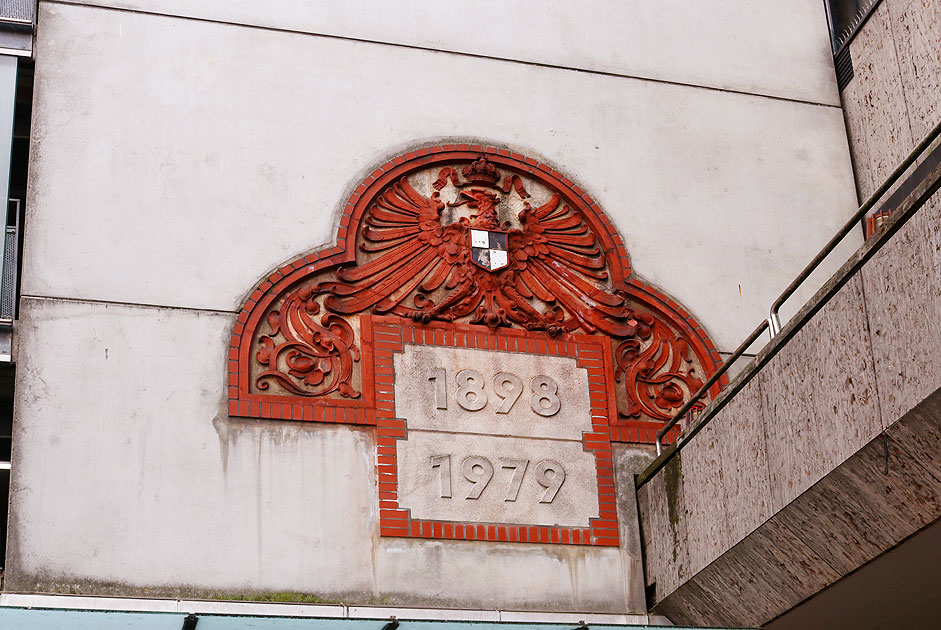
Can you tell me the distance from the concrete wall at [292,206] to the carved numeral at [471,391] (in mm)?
758

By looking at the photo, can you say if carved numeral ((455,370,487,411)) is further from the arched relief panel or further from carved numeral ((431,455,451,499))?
carved numeral ((431,455,451,499))

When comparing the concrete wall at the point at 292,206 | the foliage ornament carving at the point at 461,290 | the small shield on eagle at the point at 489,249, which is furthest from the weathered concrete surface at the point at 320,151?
the small shield on eagle at the point at 489,249

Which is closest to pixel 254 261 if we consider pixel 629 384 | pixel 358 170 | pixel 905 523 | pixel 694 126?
pixel 358 170

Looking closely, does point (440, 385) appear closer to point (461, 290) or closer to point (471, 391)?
point (471, 391)

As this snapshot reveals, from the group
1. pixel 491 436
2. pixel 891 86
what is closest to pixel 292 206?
pixel 491 436

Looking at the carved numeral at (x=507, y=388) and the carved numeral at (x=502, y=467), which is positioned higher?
the carved numeral at (x=507, y=388)

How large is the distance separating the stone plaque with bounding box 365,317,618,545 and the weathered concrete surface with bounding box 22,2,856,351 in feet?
3.64

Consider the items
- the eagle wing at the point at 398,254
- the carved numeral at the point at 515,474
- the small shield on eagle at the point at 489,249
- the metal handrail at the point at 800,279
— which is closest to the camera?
the metal handrail at the point at 800,279

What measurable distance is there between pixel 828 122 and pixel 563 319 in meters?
3.17

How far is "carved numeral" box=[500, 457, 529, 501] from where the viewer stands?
9.48m

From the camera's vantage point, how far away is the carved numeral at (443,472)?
9.34m

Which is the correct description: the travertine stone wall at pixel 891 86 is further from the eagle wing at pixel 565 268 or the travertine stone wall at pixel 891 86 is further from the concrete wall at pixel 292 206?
the eagle wing at pixel 565 268

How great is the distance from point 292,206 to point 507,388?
1.98 meters

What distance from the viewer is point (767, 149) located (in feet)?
37.5
